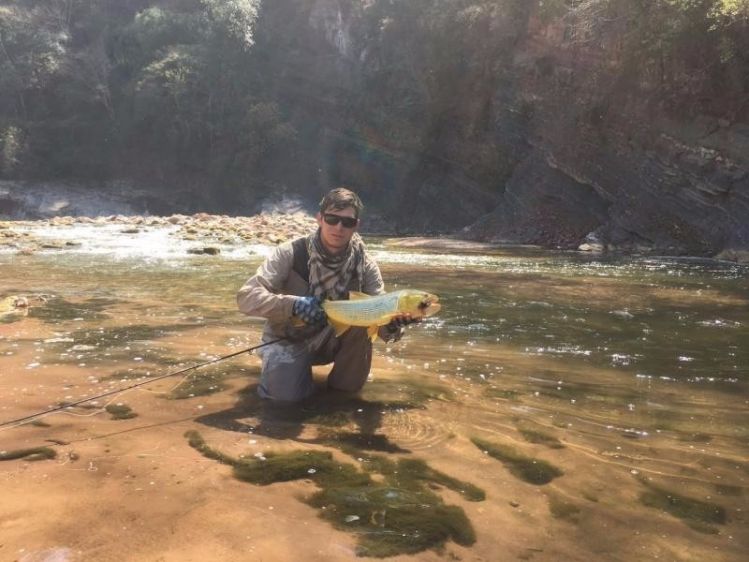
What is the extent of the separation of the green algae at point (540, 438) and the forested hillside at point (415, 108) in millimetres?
16140

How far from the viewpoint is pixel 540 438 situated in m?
3.73

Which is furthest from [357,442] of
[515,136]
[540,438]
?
[515,136]

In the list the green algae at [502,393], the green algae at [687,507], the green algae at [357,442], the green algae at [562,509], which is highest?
the green algae at [357,442]

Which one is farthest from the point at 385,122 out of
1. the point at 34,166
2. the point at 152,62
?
the point at 34,166

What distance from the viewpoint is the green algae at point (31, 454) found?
3.12 meters

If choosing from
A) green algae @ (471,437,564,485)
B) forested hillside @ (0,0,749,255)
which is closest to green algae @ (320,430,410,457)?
green algae @ (471,437,564,485)

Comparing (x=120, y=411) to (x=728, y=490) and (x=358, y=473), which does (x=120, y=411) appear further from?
(x=728, y=490)

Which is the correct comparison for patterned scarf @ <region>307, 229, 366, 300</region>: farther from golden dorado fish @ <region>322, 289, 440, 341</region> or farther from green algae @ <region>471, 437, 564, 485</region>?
green algae @ <region>471, 437, 564, 485</region>

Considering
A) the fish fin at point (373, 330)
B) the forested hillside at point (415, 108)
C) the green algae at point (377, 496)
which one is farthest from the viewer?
the forested hillside at point (415, 108)

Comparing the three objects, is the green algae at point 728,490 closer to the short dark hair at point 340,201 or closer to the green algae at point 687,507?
the green algae at point 687,507

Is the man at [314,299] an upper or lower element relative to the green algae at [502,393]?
upper

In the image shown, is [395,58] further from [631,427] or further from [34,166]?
[631,427]

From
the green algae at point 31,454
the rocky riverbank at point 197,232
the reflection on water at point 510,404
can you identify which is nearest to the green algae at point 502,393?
the reflection on water at point 510,404

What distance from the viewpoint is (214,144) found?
44844 mm
